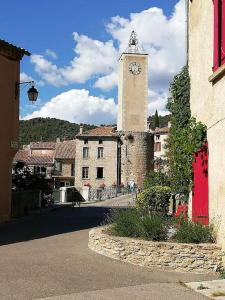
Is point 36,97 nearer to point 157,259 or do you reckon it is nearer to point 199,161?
point 199,161

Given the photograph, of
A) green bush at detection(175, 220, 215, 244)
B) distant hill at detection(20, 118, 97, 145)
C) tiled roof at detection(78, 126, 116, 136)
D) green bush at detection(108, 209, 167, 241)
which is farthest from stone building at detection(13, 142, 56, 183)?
green bush at detection(175, 220, 215, 244)

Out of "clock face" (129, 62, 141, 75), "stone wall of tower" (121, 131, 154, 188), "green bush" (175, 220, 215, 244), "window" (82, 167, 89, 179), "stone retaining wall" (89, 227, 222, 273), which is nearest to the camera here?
"stone retaining wall" (89, 227, 222, 273)

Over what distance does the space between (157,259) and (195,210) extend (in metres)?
3.03

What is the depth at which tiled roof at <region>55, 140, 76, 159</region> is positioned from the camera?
75400 mm

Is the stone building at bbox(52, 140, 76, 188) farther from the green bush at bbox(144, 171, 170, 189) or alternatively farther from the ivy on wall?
the ivy on wall

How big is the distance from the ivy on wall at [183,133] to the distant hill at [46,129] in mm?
101564

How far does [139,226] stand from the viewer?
11.8 m

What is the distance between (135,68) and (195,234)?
58.3 metres

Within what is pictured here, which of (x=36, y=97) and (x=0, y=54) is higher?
(x=0, y=54)

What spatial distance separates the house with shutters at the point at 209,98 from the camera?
1112cm

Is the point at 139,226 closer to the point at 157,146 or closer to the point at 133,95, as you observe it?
the point at 133,95

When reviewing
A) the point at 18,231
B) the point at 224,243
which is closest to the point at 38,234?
the point at 18,231

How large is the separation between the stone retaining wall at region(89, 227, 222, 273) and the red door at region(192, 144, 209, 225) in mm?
1879

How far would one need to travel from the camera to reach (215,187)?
37.7 feet
